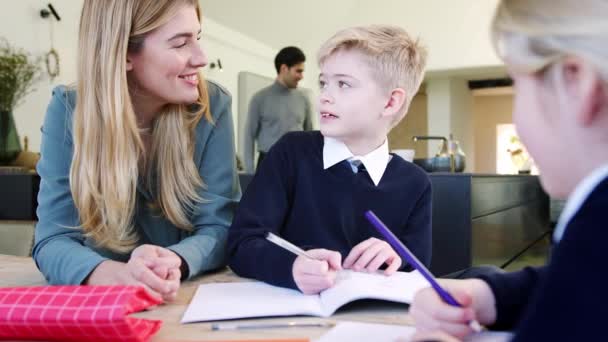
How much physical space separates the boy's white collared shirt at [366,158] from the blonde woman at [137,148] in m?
0.20

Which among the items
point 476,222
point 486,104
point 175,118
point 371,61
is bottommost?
point 476,222

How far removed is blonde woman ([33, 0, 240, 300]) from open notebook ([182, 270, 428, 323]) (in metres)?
0.14

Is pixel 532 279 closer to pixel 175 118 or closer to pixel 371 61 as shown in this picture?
pixel 371 61

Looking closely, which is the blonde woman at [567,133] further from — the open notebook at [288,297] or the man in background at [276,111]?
the man in background at [276,111]

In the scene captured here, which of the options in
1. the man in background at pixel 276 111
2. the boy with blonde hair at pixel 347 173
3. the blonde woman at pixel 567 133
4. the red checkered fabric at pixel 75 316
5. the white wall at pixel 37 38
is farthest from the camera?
the man in background at pixel 276 111

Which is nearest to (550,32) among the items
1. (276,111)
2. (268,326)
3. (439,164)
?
(268,326)

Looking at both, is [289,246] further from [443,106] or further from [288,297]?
[443,106]

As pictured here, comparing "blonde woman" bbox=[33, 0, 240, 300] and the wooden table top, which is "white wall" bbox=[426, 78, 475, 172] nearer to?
"blonde woman" bbox=[33, 0, 240, 300]

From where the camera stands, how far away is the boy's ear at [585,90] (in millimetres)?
417

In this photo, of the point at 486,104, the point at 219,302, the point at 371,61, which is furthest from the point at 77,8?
the point at 486,104

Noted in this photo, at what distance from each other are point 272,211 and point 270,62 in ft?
21.5

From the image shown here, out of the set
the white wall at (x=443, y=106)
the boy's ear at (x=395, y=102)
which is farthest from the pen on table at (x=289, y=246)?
the white wall at (x=443, y=106)

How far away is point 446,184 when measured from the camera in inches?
77.5

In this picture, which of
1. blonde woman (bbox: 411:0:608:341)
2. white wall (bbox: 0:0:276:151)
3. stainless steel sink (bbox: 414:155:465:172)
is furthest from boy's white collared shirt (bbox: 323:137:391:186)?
white wall (bbox: 0:0:276:151)
